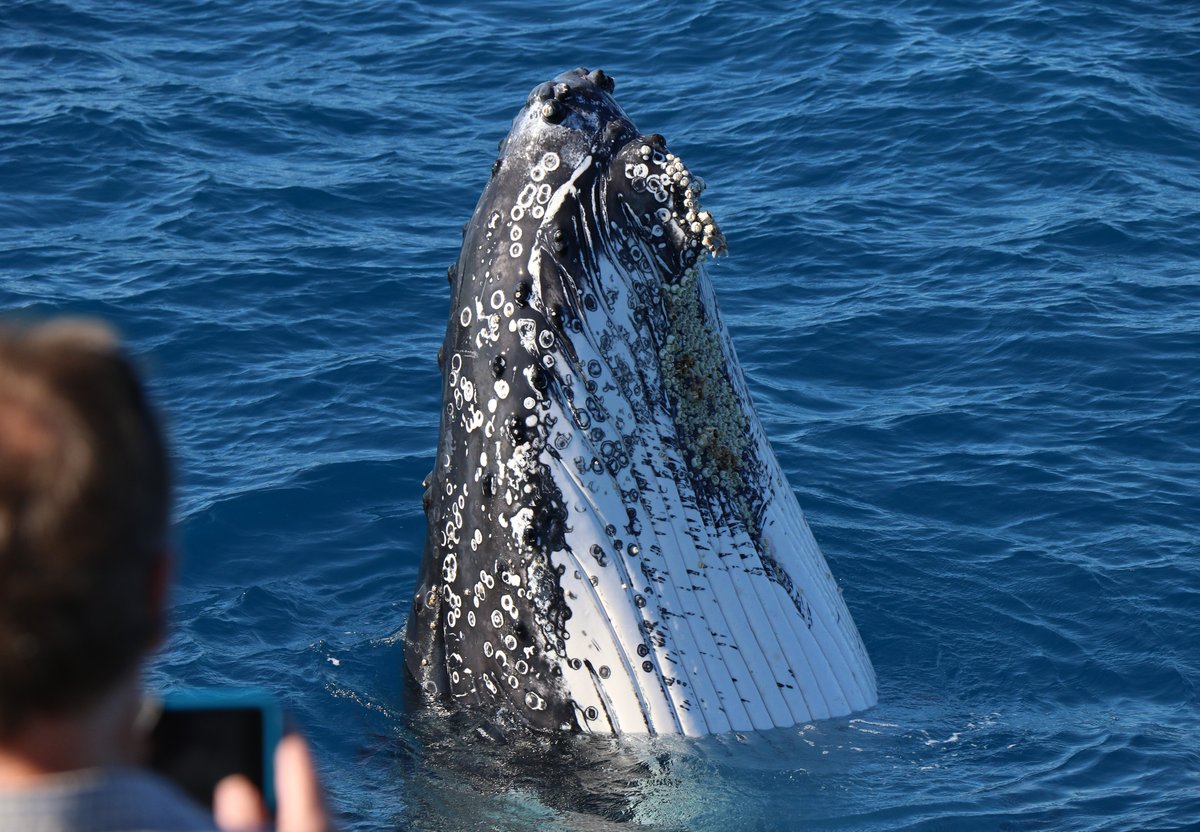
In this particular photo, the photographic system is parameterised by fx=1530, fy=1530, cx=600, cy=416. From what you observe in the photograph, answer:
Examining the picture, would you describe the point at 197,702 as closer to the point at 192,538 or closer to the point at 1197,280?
the point at 192,538

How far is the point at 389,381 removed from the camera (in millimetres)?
13469

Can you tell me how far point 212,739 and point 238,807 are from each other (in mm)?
196

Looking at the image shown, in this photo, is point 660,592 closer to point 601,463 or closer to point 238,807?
point 601,463

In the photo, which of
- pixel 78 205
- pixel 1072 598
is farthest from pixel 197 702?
pixel 78 205

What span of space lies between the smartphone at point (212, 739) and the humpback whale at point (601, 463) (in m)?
4.00

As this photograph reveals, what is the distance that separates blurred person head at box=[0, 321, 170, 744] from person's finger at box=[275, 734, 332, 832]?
31cm

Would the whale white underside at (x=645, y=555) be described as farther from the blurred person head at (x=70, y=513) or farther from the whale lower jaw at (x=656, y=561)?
the blurred person head at (x=70, y=513)

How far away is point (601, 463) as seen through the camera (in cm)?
629

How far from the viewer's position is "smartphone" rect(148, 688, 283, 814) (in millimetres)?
2246

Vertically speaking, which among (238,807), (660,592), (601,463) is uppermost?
(238,807)

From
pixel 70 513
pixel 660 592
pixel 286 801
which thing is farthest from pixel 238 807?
pixel 660 592

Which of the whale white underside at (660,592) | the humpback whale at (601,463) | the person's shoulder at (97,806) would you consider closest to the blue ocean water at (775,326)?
the whale white underside at (660,592)

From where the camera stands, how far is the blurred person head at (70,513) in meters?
1.74

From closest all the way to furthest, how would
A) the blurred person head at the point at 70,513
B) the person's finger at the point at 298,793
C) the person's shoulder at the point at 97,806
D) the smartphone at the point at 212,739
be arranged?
the blurred person head at the point at 70,513
the person's shoulder at the point at 97,806
the person's finger at the point at 298,793
the smartphone at the point at 212,739
